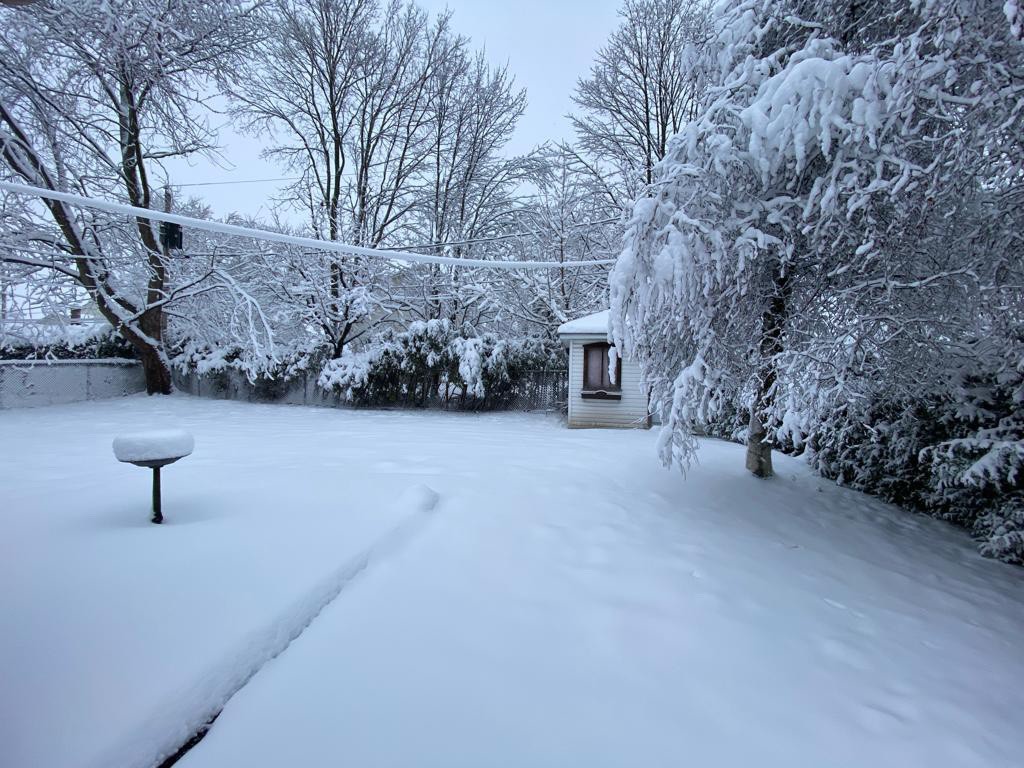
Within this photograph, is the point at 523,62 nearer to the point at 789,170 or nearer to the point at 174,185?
the point at 174,185

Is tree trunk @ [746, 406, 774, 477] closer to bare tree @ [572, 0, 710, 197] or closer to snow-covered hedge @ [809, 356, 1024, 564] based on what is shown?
snow-covered hedge @ [809, 356, 1024, 564]

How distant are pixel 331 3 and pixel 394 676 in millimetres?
15978

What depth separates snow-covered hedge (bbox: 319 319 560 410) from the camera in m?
11.1

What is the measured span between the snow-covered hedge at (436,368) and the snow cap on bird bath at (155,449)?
25.8 ft

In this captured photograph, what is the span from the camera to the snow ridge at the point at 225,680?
57.6 inches

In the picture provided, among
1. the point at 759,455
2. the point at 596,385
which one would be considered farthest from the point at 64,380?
the point at 759,455

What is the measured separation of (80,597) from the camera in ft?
6.91

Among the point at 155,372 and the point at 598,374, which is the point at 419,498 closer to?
the point at 598,374

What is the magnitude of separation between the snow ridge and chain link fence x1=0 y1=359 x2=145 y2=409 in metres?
11.7

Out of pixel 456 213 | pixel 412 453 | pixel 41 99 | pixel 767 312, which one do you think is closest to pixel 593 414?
pixel 412 453

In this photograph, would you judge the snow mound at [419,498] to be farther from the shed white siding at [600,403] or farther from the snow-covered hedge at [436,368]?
the snow-covered hedge at [436,368]

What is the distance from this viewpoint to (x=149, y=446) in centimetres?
283

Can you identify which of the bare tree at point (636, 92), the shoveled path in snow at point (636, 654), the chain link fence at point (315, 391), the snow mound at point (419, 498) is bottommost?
the shoveled path in snow at point (636, 654)

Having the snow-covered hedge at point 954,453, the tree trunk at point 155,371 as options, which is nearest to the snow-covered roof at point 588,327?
the snow-covered hedge at point 954,453
